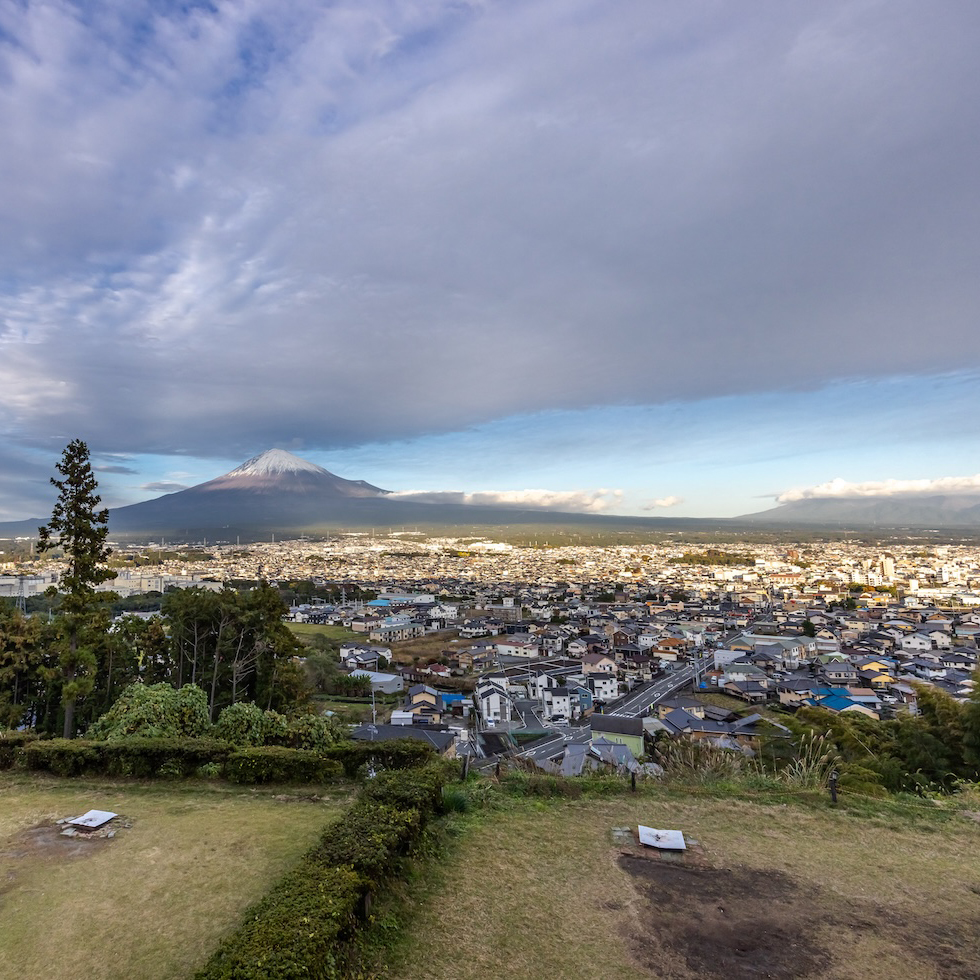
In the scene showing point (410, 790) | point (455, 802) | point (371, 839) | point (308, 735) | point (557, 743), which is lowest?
point (557, 743)

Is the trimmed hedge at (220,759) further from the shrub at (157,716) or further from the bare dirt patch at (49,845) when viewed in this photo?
the bare dirt patch at (49,845)

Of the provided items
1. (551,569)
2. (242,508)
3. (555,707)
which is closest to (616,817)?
(555,707)

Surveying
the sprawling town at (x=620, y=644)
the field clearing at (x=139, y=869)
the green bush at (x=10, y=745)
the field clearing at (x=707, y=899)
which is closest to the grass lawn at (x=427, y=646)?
the sprawling town at (x=620, y=644)

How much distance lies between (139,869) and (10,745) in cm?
402

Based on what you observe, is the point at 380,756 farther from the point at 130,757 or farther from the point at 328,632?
the point at 328,632

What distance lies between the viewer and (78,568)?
A: 1122cm

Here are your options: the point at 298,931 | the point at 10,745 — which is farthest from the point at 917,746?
the point at 10,745

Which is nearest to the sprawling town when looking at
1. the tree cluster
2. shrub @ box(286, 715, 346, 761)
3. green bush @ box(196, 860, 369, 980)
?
the tree cluster

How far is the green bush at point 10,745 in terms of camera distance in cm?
687

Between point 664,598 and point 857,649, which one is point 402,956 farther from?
point 664,598

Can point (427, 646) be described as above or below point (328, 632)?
below

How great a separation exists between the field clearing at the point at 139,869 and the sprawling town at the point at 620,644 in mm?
5016

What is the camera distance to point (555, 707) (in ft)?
83.4

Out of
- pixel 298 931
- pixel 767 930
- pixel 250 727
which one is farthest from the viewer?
pixel 250 727
